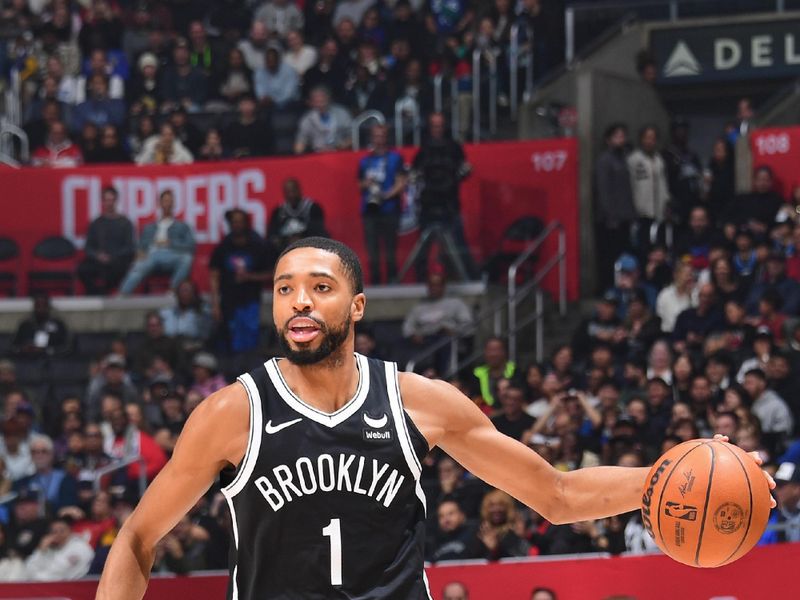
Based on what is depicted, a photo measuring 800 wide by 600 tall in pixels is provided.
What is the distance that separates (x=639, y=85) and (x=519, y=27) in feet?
5.43

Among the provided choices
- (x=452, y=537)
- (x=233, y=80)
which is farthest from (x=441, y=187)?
(x=452, y=537)

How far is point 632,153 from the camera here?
17.4 meters

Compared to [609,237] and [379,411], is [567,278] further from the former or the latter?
[379,411]

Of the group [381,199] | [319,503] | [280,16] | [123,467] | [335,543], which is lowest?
[123,467]

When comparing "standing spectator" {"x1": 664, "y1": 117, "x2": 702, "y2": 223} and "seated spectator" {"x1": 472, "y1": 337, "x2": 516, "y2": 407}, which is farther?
"standing spectator" {"x1": 664, "y1": 117, "x2": 702, "y2": 223}

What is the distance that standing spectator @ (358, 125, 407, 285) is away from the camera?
16734mm

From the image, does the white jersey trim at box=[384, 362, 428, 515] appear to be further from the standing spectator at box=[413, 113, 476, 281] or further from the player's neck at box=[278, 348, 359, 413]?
the standing spectator at box=[413, 113, 476, 281]

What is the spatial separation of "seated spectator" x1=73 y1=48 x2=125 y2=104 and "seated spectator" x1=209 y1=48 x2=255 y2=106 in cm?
113

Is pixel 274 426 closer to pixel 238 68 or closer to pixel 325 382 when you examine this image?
pixel 325 382

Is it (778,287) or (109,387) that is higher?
(778,287)

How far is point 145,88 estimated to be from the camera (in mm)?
20156

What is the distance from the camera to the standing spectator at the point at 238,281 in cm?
1675

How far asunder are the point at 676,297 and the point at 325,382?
10.5 metres

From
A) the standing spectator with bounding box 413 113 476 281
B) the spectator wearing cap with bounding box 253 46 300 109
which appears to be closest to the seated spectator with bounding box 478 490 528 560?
the standing spectator with bounding box 413 113 476 281
